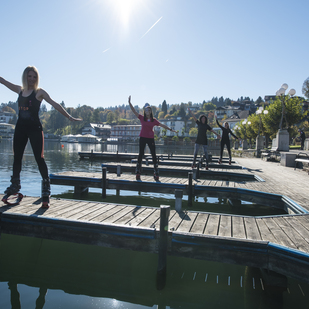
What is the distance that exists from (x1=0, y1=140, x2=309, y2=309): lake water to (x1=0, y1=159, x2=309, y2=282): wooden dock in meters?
0.59

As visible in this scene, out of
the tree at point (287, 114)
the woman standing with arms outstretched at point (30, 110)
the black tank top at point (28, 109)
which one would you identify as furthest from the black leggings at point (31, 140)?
the tree at point (287, 114)

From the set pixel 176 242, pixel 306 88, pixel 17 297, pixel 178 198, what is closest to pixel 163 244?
pixel 176 242

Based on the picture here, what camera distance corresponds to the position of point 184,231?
4438 millimetres

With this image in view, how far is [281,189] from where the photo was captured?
823 centimetres

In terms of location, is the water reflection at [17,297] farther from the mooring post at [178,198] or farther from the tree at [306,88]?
the tree at [306,88]

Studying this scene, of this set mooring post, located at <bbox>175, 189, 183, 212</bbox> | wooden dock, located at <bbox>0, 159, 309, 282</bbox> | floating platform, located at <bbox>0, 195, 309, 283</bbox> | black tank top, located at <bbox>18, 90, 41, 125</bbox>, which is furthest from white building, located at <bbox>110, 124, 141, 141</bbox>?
black tank top, located at <bbox>18, 90, 41, 125</bbox>

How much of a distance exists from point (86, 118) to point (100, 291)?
191m

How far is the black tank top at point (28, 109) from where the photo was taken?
480 centimetres

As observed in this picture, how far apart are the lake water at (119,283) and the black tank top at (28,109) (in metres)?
2.81

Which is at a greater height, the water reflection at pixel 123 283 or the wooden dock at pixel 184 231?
the wooden dock at pixel 184 231

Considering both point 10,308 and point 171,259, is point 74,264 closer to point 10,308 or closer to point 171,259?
point 10,308

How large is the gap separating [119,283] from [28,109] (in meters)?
3.50

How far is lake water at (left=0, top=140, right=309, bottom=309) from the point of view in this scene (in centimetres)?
398

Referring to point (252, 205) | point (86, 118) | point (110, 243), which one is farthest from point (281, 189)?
point (86, 118)
